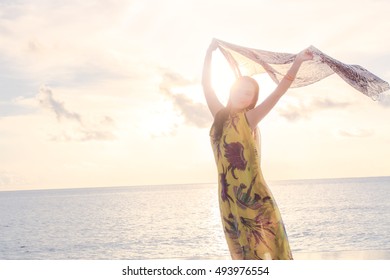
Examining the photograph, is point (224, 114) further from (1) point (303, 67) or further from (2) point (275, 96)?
(1) point (303, 67)

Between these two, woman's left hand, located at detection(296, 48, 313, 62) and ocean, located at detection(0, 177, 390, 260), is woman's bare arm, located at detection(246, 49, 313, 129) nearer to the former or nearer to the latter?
woman's left hand, located at detection(296, 48, 313, 62)

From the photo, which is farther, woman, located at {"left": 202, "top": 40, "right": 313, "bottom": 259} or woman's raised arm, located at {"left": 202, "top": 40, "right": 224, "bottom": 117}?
woman's raised arm, located at {"left": 202, "top": 40, "right": 224, "bottom": 117}

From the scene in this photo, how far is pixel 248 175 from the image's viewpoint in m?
3.40

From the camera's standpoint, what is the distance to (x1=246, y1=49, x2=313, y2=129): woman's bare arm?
331 centimetres

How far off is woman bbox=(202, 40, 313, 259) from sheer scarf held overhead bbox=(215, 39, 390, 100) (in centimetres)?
48

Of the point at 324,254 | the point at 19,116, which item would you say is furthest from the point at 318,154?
the point at 324,254

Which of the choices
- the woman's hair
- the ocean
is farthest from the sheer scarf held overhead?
the ocean

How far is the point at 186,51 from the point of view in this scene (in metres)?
75.6

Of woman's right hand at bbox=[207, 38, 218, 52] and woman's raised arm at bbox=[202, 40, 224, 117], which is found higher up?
woman's right hand at bbox=[207, 38, 218, 52]

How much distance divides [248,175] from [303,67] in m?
1.07

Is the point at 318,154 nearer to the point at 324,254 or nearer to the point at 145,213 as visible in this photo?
the point at 145,213

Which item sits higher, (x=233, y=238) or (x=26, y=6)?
(x=26, y=6)

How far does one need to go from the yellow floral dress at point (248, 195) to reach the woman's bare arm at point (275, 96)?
1.8 inches
